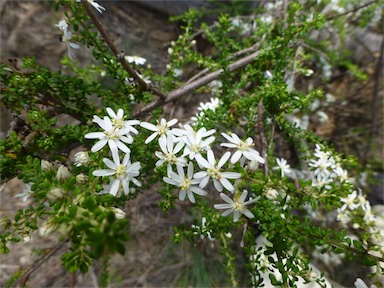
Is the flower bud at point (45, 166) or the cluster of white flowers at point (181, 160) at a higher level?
the cluster of white flowers at point (181, 160)

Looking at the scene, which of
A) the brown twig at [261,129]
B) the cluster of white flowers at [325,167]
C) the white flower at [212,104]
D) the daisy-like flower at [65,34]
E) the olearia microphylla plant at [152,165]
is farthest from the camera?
the white flower at [212,104]

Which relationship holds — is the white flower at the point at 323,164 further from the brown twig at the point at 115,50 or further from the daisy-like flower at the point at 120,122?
the daisy-like flower at the point at 120,122

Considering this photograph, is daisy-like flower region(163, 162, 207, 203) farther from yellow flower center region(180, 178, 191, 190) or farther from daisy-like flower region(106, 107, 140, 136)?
daisy-like flower region(106, 107, 140, 136)

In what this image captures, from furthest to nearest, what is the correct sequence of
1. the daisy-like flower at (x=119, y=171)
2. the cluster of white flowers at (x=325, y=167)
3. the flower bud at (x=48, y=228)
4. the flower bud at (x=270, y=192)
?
the cluster of white flowers at (x=325, y=167) → the flower bud at (x=270, y=192) → the daisy-like flower at (x=119, y=171) → the flower bud at (x=48, y=228)

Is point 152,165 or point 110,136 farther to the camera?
point 152,165

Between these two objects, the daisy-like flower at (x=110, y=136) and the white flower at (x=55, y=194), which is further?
the daisy-like flower at (x=110, y=136)

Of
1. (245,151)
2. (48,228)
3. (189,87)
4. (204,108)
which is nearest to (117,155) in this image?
(48,228)

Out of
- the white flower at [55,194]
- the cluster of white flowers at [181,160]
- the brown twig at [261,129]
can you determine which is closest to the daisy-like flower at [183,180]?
the cluster of white flowers at [181,160]

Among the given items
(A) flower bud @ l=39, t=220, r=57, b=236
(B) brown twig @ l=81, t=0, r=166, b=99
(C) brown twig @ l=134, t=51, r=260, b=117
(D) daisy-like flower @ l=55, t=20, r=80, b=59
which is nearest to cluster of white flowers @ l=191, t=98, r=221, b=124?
(C) brown twig @ l=134, t=51, r=260, b=117

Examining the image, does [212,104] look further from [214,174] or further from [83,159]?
[83,159]

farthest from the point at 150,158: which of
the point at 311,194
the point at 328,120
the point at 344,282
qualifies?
the point at 328,120

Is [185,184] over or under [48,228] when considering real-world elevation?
over
